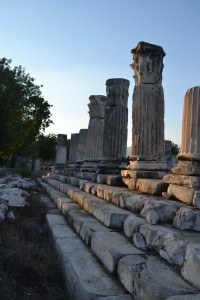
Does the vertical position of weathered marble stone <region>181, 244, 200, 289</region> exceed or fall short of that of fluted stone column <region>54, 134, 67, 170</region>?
it falls short

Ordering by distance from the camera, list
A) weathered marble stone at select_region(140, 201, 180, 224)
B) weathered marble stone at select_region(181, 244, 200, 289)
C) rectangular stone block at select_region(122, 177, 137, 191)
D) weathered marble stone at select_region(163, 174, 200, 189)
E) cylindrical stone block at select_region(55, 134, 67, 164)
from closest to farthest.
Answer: weathered marble stone at select_region(181, 244, 200, 289) → weathered marble stone at select_region(140, 201, 180, 224) → weathered marble stone at select_region(163, 174, 200, 189) → rectangular stone block at select_region(122, 177, 137, 191) → cylindrical stone block at select_region(55, 134, 67, 164)

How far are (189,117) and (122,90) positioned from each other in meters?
4.96

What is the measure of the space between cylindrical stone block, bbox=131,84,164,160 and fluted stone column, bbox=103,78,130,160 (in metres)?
2.33

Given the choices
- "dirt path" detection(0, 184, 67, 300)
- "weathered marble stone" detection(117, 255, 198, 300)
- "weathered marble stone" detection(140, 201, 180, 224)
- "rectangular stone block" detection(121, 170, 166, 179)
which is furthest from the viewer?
"rectangular stone block" detection(121, 170, 166, 179)

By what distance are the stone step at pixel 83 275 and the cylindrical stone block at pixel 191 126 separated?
2115 millimetres

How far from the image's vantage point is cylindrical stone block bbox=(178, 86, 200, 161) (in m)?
5.12

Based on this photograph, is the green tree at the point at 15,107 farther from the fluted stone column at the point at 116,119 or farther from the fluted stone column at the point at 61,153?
the fluted stone column at the point at 116,119

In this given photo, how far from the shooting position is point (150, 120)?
7.49 meters

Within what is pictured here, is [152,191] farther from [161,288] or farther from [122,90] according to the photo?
[122,90]

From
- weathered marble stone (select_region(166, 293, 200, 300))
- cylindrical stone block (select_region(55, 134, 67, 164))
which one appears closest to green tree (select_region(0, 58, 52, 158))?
cylindrical stone block (select_region(55, 134, 67, 164))

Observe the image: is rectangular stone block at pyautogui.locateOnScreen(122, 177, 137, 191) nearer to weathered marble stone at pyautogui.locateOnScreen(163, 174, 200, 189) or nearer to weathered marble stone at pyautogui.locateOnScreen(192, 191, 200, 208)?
weathered marble stone at pyautogui.locateOnScreen(163, 174, 200, 189)

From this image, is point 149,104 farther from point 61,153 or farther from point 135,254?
point 61,153

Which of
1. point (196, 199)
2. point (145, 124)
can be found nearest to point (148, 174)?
point (145, 124)

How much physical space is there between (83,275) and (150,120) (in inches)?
189
